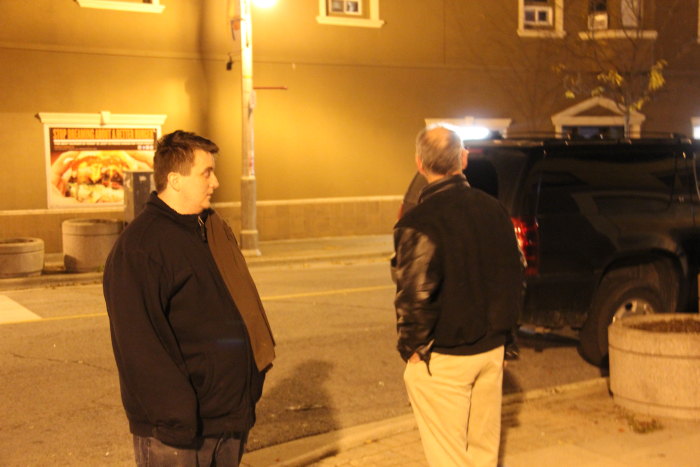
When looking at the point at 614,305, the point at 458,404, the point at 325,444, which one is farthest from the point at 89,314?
the point at 458,404

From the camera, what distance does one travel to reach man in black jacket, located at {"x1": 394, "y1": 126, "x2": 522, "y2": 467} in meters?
3.87

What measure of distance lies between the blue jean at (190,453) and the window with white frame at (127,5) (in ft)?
51.8

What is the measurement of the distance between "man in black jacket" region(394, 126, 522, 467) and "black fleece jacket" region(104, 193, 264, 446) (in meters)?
0.91

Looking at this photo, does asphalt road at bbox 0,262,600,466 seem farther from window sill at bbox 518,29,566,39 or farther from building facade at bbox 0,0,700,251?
window sill at bbox 518,29,566,39

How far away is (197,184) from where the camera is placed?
3254 millimetres

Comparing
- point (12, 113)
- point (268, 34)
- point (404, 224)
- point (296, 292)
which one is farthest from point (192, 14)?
point (404, 224)

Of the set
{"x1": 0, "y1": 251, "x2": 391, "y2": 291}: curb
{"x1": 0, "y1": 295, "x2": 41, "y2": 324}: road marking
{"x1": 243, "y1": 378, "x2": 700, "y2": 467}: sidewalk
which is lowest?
{"x1": 243, "y1": 378, "x2": 700, "y2": 467}: sidewalk

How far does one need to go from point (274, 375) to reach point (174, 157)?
16.1 ft

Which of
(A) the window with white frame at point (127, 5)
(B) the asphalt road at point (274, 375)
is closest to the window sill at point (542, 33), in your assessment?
(A) the window with white frame at point (127, 5)

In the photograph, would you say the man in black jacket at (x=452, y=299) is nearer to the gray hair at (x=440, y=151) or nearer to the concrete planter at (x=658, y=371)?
the gray hair at (x=440, y=151)

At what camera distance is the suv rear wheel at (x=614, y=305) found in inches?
306

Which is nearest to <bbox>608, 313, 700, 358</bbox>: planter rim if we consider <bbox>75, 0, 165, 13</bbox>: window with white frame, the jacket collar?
the jacket collar

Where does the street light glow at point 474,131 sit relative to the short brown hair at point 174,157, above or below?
above

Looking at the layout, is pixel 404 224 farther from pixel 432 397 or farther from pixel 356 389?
pixel 356 389
